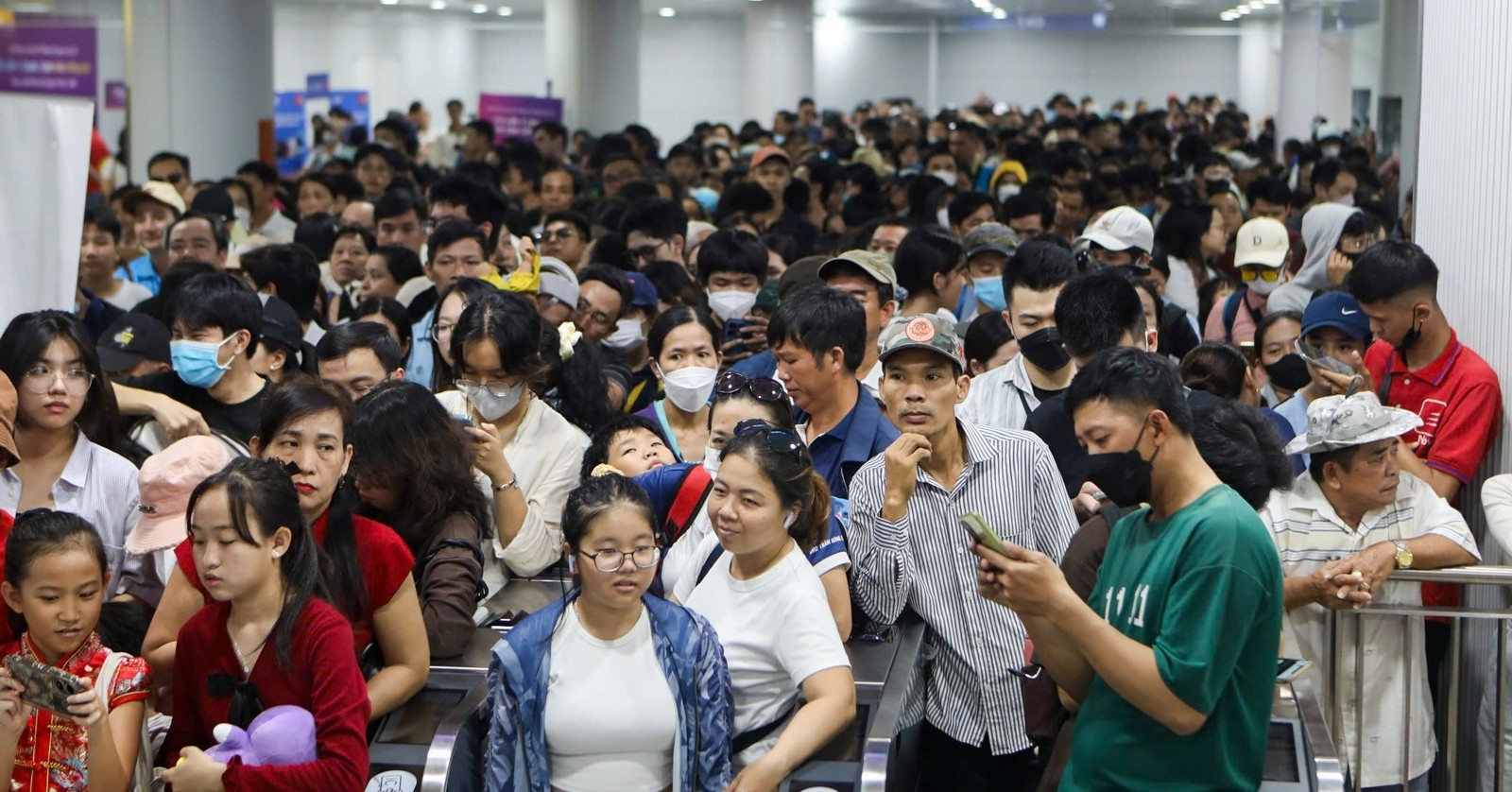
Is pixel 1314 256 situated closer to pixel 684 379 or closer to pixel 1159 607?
pixel 684 379

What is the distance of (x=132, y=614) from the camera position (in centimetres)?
453

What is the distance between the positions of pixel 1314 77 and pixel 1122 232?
74.4 ft

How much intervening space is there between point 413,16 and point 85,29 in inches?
726

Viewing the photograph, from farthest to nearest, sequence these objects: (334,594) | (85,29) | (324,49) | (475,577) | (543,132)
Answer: (324,49) → (543,132) → (85,29) → (475,577) → (334,594)

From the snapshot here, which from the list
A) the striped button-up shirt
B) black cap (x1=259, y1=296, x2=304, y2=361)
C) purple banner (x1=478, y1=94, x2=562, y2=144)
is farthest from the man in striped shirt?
purple banner (x1=478, y1=94, x2=562, y2=144)

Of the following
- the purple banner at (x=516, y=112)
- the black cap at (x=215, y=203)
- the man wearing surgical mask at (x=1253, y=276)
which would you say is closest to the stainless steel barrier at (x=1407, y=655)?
the man wearing surgical mask at (x=1253, y=276)

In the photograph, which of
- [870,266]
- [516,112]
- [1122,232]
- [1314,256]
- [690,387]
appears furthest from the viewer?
[516,112]

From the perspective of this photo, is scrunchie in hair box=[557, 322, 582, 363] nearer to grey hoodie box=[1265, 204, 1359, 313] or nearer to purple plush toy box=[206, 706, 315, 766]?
purple plush toy box=[206, 706, 315, 766]

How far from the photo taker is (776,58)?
31812 millimetres

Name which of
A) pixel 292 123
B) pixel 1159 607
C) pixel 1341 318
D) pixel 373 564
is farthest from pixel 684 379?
pixel 292 123

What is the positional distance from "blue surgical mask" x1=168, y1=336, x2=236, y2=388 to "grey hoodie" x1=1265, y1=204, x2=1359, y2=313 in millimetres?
4534

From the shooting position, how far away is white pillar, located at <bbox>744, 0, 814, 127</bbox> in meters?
31.7

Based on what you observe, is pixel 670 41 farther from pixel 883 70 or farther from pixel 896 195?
pixel 896 195

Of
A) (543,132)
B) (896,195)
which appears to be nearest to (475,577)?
(896,195)
